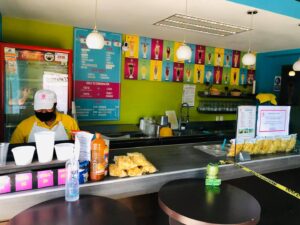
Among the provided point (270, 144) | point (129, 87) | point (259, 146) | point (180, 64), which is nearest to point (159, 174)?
point (259, 146)

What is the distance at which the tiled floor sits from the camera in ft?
5.74

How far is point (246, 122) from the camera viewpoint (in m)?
2.15

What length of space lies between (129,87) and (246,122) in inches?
101

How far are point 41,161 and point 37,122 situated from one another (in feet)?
4.11

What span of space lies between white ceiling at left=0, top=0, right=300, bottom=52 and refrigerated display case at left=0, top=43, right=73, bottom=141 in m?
0.48

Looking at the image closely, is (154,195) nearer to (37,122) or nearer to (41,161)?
(41,161)

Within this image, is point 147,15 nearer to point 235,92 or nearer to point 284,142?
point 284,142

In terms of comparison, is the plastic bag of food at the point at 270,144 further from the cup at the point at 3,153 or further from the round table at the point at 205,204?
the cup at the point at 3,153

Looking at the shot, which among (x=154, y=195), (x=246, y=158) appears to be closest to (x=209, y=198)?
(x=154, y=195)

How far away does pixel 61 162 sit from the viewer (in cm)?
151

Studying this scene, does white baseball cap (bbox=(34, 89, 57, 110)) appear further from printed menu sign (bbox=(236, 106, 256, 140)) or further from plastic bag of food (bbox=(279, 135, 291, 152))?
plastic bag of food (bbox=(279, 135, 291, 152))

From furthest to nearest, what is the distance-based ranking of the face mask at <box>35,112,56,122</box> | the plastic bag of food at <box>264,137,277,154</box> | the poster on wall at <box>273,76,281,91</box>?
the poster on wall at <box>273,76,281,91</box> → the face mask at <box>35,112,56,122</box> → the plastic bag of food at <box>264,137,277,154</box>

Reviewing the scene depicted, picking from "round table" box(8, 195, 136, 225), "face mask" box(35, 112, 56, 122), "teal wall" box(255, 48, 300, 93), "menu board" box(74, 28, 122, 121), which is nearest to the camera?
"round table" box(8, 195, 136, 225)

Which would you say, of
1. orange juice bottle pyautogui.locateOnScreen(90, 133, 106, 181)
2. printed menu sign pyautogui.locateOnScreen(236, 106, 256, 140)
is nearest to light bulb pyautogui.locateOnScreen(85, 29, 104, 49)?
orange juice bottle pyautogui.locateOnScreen(90, 133, 106, 181)
